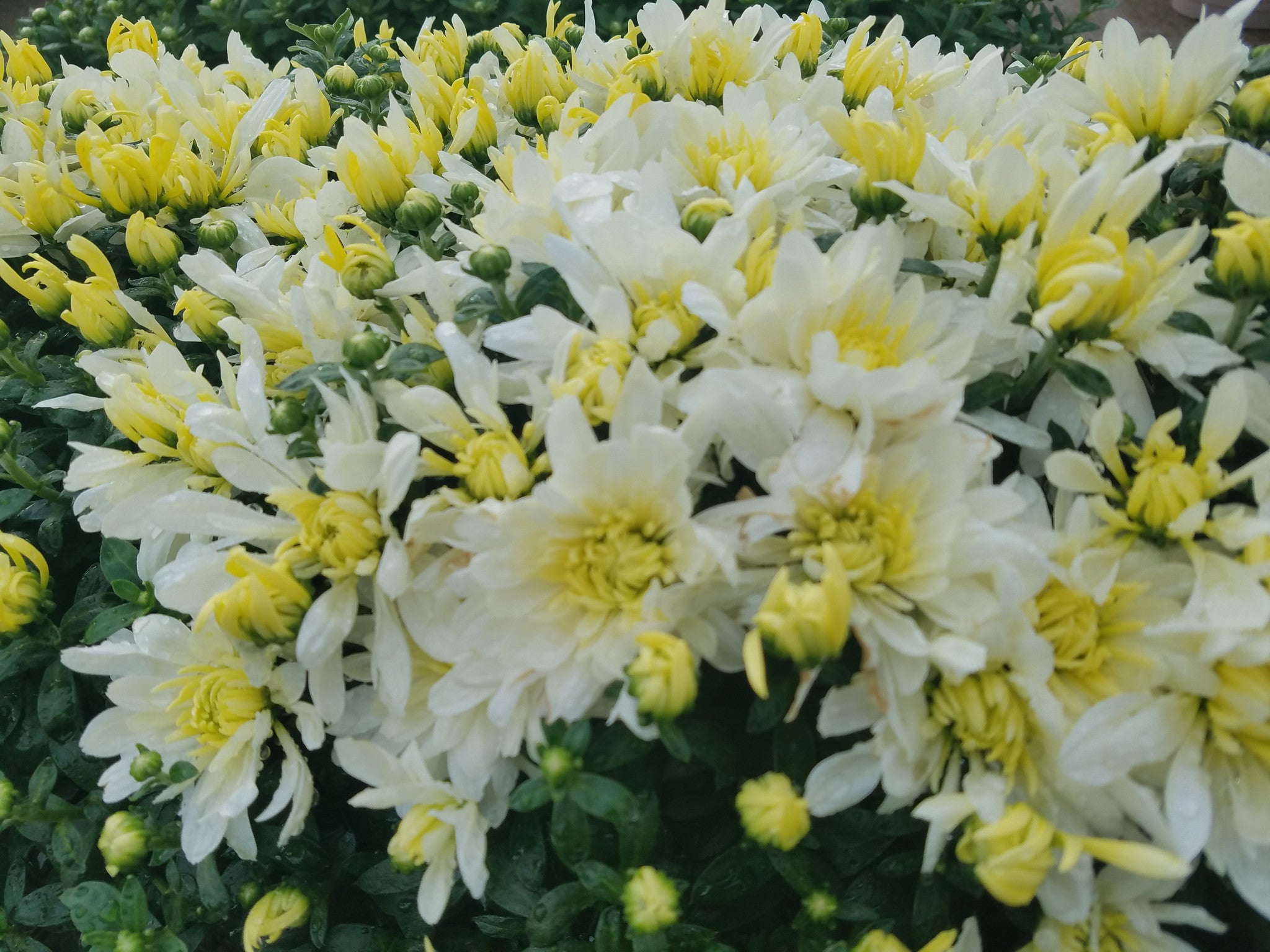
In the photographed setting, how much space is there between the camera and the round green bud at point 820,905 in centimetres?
85

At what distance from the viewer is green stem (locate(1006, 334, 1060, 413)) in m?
0.88

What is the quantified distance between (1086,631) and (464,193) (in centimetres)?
86

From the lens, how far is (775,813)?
0.81 metres

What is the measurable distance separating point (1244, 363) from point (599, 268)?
25.8 inches

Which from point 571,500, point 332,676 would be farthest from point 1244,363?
point 332,676

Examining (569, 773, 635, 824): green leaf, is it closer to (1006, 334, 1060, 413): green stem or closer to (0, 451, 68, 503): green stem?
(1006, 334, 1060, 413): green stem

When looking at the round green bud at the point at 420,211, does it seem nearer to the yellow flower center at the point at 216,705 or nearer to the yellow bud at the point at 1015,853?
the yellow flower center at the point at 216,705

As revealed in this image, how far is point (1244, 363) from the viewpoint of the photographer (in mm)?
918

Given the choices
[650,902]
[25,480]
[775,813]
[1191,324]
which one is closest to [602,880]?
[650,902]

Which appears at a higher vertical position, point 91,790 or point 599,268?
point 599,268

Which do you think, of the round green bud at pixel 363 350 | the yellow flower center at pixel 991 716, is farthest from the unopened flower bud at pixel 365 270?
the yellow flower center at pixel 991 716

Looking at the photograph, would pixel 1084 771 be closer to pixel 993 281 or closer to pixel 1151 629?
pixel 1151 629

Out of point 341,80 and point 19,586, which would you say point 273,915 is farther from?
point 341,80

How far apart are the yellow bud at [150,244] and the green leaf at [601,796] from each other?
3.21ft
